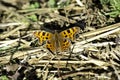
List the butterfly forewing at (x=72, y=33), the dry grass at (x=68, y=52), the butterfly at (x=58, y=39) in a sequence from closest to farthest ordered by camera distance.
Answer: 1. the dry grass at (x=68, y=52)
2. the butterfly at (x=58, y=39)
3. the butterfly forewing at (x=72, y=33)

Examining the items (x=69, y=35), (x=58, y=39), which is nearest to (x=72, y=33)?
(x=69, y=35)

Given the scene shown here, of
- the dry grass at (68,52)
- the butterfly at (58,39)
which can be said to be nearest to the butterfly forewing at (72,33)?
the butterfly at (58,39)

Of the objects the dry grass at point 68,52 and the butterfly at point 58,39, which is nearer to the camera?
the dry grass at point 68,52

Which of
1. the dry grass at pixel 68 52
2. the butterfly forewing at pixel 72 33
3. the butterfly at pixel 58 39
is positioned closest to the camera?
the dry grass at pixel 68 52

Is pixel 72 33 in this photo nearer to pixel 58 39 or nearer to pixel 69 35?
pixel 69 35

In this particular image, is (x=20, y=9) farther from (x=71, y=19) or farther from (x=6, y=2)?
(x=71, y=19)

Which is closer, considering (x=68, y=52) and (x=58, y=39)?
(x=58, y=39)

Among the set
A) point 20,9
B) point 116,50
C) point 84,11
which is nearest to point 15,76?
point 116,50

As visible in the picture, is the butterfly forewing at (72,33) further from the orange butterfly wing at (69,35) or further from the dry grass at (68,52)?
the dry grass at (68,52)

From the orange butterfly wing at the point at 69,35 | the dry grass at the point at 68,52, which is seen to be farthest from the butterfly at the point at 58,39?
the dry grass at the point at 68,52
